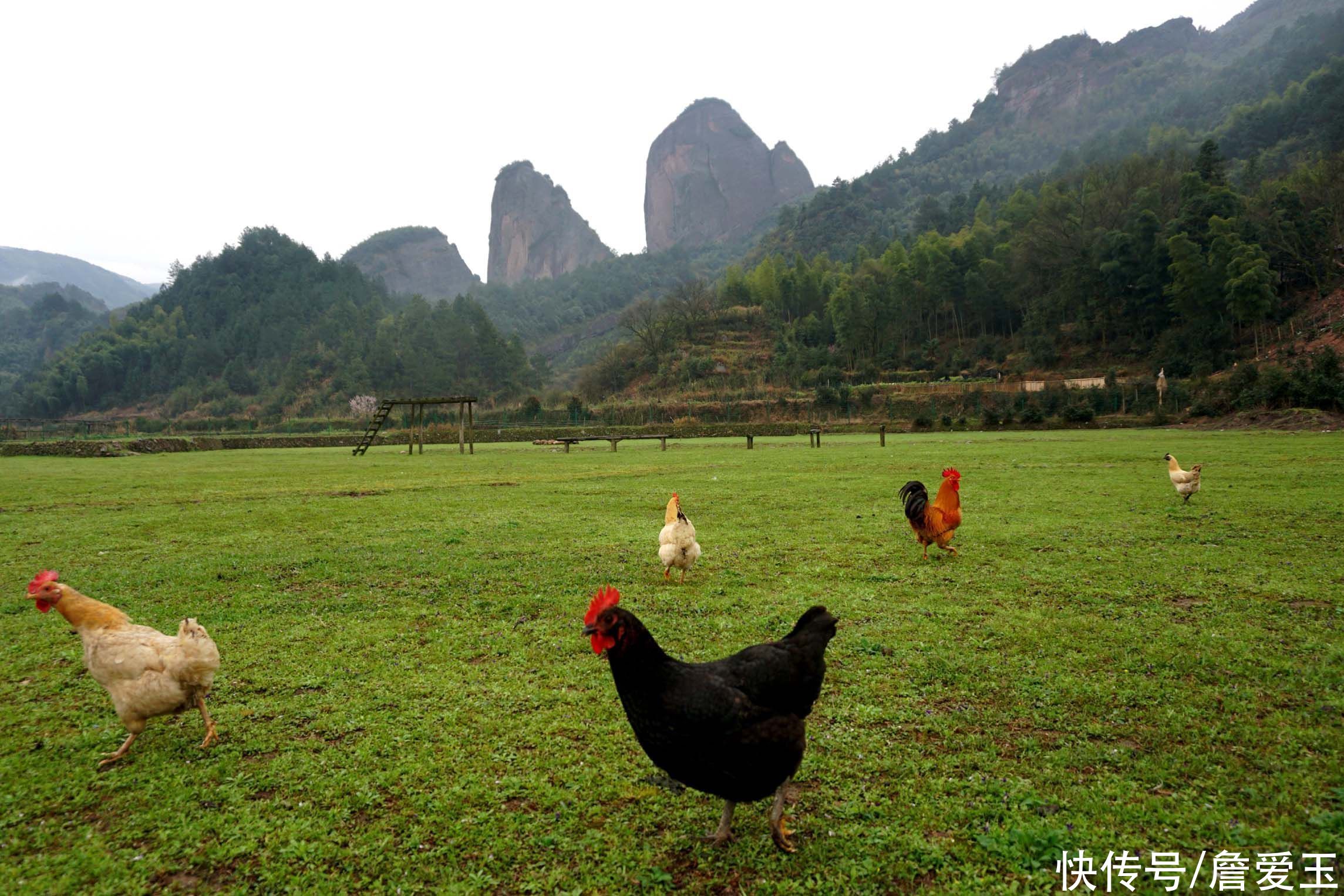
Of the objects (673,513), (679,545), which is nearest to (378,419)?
(673,513)

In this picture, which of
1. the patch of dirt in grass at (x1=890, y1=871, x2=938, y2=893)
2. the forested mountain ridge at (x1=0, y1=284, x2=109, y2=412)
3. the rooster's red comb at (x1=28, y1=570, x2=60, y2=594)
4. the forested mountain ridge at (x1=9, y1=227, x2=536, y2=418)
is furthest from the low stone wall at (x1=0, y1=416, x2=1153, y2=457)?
the forested mountain ridge at (x1=0, y1=284, x2=109, y2=412)

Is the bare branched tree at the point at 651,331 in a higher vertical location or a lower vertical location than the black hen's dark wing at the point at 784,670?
higher

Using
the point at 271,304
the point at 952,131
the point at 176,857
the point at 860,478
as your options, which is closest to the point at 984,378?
the point at 860,478

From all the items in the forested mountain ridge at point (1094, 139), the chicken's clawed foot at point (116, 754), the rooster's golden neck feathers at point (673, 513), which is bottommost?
the chicken's clawed foot at point (116, 754)

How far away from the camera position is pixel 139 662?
12.9ft

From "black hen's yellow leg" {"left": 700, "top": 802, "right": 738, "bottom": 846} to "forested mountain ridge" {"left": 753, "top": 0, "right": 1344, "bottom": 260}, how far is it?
379ft

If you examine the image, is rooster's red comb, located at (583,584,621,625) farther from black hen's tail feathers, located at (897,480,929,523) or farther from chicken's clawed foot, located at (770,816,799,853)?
black hen's tail feathers, located at (897,480,929,523)

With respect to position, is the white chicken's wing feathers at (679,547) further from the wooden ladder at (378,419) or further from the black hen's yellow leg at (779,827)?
the wooden ladder at (378,419)

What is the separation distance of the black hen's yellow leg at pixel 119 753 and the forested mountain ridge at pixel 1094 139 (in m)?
118

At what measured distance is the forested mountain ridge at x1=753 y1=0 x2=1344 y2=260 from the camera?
360 ft

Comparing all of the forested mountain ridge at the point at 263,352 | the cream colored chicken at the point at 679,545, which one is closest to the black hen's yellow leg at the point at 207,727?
the cream colored chicken at the point at 679,545

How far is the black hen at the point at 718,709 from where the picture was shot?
294 centimetres

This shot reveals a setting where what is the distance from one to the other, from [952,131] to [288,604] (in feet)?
777

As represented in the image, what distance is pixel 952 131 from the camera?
19812 cm
